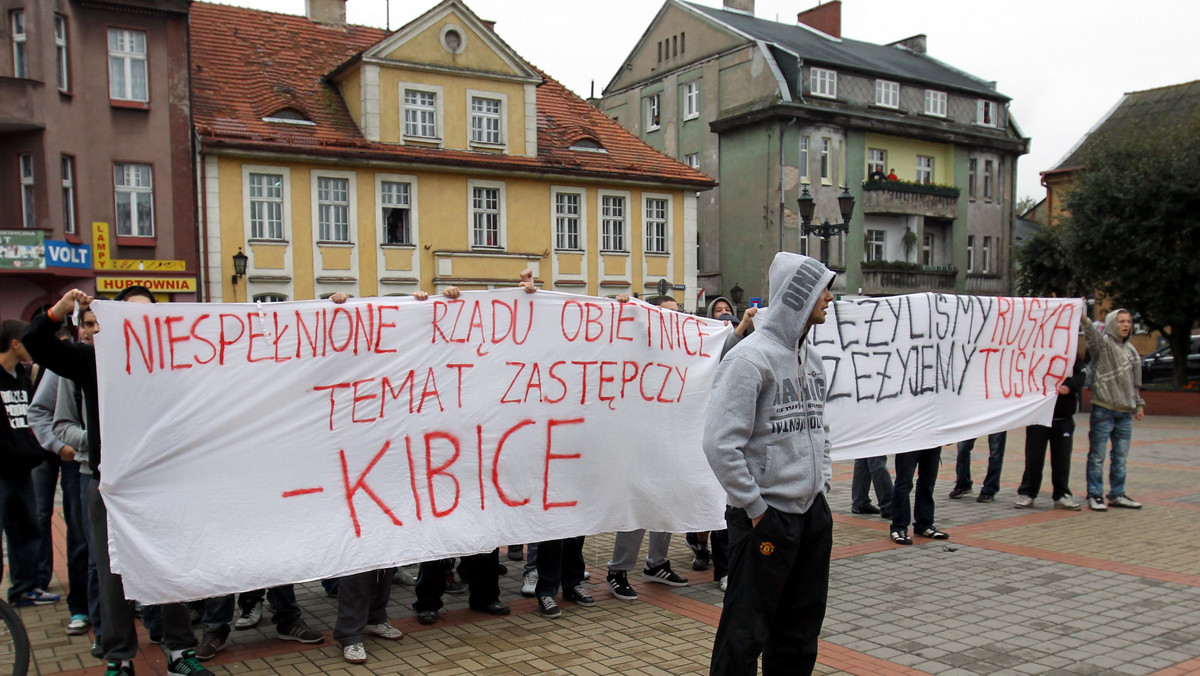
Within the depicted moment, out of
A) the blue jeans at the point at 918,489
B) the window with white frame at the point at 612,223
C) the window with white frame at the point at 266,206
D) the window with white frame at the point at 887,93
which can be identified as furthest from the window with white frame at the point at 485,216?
the blue jeans at the point at 918,489

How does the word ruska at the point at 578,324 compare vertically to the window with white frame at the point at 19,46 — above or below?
below

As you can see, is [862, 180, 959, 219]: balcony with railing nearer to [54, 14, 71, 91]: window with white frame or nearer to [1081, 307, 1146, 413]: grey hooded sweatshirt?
[54, 14, 71, 91]: window with white frame

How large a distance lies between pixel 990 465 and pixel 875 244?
3238 cm

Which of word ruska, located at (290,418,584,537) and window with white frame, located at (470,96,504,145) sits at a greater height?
window with white frame, located at (470,96,504,145)

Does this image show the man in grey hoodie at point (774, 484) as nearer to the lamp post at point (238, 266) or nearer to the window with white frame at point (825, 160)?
the lamp post at point (238, 266)

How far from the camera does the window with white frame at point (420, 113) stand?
27.9m

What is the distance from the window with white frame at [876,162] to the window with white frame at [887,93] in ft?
6.78

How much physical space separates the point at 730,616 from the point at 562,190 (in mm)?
26617

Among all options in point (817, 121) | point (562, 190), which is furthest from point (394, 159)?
point (817, 121)

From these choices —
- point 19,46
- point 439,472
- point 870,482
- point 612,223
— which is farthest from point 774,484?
point 612,223

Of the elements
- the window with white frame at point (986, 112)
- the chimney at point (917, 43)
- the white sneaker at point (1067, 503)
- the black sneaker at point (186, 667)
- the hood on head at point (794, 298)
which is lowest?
the white sneaker at point (1067, 503)

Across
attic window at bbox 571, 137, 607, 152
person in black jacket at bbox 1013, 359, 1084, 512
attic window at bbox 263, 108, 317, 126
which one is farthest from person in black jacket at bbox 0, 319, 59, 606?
attic window at bbox 571, 137, 607, 152

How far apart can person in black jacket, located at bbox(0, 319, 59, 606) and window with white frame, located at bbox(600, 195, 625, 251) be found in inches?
963

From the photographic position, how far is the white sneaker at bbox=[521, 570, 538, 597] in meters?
6.74
